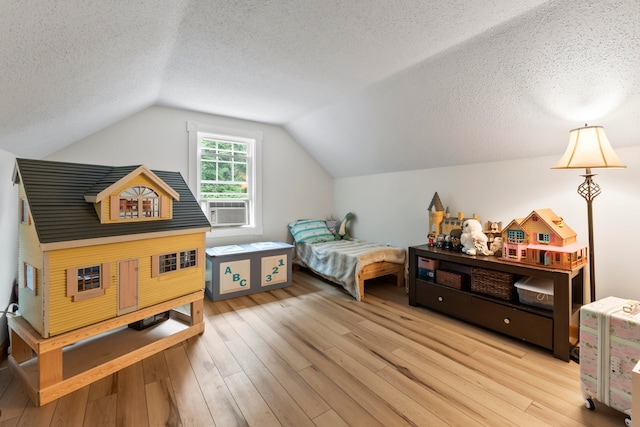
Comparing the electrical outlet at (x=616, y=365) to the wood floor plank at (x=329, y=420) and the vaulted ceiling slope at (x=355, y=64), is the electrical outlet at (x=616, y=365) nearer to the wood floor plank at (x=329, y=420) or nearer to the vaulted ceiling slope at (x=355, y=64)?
the wood floor plank at (x=329, y=420)

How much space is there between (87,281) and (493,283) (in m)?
2.83

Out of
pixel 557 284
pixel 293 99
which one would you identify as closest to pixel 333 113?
pixel 293 99

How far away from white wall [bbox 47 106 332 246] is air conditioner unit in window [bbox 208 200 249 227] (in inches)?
9.1

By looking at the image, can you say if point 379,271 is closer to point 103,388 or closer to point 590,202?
point 590,202

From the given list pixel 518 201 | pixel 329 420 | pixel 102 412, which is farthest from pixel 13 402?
pixel 518 201

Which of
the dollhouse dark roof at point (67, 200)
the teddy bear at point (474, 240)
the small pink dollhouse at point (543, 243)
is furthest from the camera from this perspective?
the teddy bear at point (474, 240)

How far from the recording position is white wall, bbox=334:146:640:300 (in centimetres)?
200

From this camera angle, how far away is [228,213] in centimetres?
379

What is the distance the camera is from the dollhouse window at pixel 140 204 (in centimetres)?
188

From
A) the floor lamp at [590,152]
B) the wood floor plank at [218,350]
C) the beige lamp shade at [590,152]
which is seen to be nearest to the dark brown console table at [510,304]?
the floor lamp at [590,152]

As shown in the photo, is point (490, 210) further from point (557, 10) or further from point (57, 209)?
point (57, 209)

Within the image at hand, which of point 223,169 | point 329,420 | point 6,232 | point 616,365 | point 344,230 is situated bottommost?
point 329,420

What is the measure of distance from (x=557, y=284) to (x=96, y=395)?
289cm

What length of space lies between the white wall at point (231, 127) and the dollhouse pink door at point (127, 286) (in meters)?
1.73
